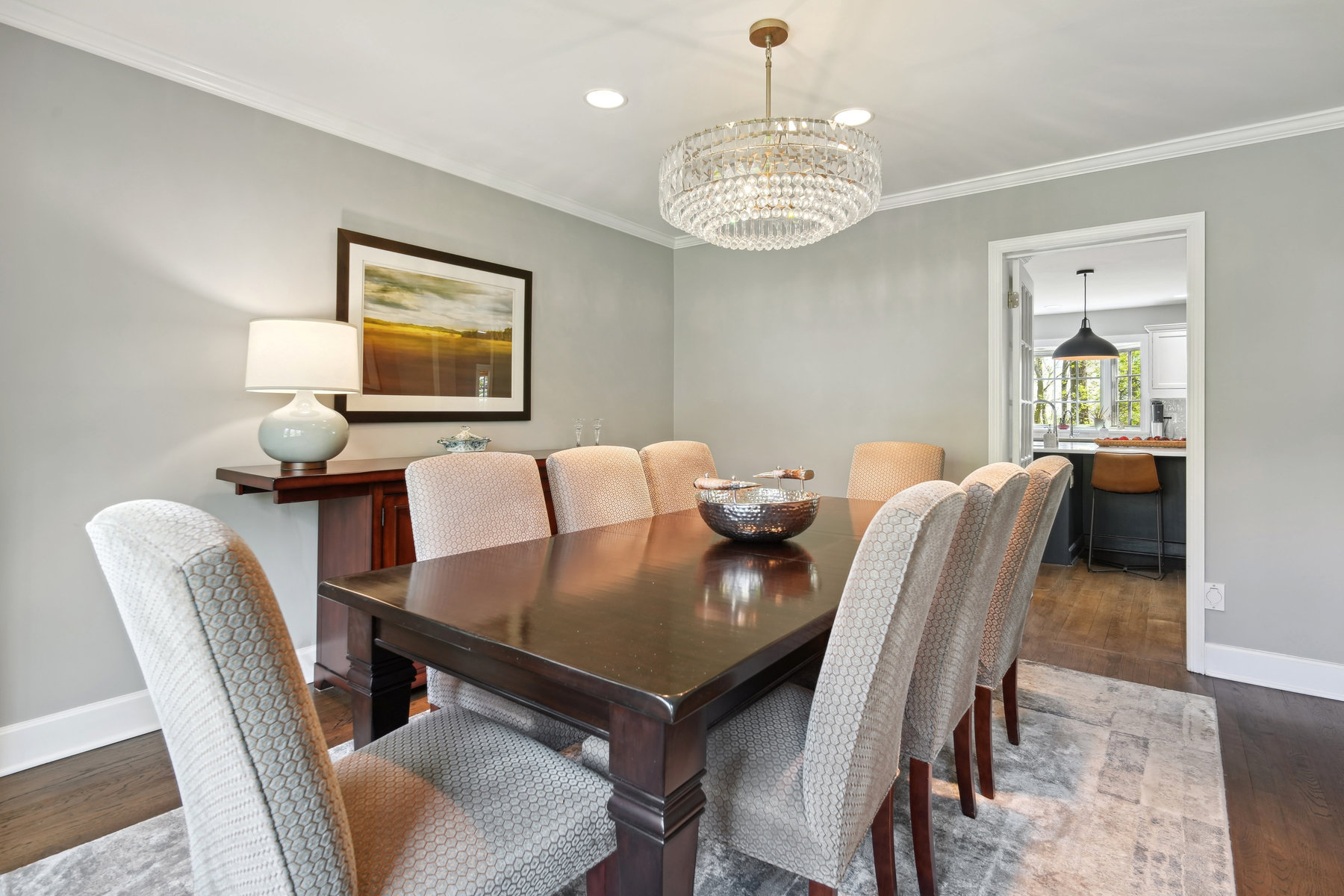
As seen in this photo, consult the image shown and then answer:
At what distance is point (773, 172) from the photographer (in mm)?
2027

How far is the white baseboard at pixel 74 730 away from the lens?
2.13 meters

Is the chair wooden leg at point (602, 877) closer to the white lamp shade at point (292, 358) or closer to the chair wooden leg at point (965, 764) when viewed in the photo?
the chair wooden leg at point (965, 764)

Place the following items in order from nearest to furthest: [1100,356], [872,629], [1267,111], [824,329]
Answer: [872,629], [1267,111], [824,329], [1100,356]

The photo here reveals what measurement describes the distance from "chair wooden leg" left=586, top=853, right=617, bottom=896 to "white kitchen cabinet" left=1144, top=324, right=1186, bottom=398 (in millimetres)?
8622

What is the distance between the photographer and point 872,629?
1.03 meters

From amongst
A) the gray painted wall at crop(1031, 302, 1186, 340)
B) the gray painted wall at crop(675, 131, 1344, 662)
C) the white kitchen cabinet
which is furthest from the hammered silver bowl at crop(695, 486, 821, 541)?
the white kitchen cabinet

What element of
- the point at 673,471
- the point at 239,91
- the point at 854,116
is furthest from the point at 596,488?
the point at 239,91

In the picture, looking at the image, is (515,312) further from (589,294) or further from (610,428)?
(610,428)

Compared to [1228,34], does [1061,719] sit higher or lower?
lower

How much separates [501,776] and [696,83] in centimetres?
239

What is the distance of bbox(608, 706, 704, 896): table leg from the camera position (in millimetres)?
950

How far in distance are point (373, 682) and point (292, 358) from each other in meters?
1.46

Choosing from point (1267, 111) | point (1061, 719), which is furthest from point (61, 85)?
point (1267, 111)

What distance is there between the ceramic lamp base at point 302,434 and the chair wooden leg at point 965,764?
2.25 metres
